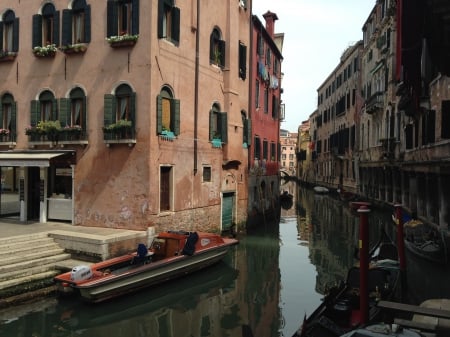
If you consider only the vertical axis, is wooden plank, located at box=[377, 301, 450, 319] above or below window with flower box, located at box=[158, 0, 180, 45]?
below

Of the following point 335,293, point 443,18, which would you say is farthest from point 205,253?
point 443,18

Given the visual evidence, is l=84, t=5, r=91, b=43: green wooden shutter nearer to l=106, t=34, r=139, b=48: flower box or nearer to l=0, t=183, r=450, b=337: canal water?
l=106, t=34, r=139, b=48: flower box

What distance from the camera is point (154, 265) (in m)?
9.88

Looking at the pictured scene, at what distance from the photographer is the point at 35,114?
13859 mm

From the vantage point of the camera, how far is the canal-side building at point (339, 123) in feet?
119

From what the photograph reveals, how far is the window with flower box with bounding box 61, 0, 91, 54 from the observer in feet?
42.8

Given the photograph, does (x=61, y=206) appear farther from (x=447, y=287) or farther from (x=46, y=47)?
(x=447, y=287)

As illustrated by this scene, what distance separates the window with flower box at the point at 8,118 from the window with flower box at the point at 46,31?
204cm

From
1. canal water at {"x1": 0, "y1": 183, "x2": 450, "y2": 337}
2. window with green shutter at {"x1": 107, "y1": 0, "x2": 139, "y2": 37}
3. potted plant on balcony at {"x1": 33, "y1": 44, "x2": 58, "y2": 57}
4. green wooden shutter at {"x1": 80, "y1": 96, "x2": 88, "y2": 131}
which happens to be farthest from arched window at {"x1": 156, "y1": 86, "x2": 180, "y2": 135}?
canal water at {"x1": 0, "y1": 183, "x2": 450, "y2": 337}

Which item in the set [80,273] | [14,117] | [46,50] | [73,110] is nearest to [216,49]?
[73,110]

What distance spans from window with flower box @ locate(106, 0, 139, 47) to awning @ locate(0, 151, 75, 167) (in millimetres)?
3768

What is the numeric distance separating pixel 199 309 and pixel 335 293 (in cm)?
310

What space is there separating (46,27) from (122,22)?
3.05 metres

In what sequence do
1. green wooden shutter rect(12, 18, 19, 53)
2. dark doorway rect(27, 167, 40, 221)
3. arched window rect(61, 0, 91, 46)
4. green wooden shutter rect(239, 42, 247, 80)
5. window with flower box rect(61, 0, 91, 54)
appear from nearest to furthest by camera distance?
window with flower box rect(61, 0, 91, 54), arched window rect(61, 0, 91, 46), green wooden shutter rect(12, 18, 19, 53), dark doorway rect(27, 167, 40, 221), green wooden shutter rect(239, 42, 247, 80)
